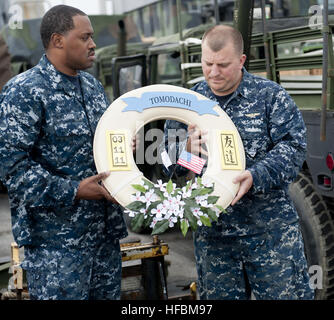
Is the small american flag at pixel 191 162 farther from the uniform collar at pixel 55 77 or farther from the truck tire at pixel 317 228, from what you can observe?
the truck tire at pixel 317 228

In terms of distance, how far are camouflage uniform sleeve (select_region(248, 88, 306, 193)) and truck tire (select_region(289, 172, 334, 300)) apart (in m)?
1.23

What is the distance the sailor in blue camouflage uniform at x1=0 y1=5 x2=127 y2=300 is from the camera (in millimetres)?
2592

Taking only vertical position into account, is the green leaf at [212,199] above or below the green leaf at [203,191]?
below

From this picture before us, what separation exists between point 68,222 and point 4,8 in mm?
7921

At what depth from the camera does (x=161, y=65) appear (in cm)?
630

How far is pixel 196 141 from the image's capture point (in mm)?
2727

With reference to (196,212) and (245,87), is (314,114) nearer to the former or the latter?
(245,87)

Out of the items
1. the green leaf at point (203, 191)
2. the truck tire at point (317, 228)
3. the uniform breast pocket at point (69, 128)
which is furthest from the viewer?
the truck tire at point (317, 228)

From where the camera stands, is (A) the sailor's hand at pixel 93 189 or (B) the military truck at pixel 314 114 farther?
(B) the military truck at pixel 314 114

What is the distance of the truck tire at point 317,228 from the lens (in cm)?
397

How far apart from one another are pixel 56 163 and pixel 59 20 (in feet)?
2.01

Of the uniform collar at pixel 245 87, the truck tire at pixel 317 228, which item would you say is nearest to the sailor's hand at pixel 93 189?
the uniform collar at pixel 245 87

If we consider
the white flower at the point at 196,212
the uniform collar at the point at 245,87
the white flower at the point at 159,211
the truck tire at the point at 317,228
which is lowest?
the truck tire at the point at 317,228
